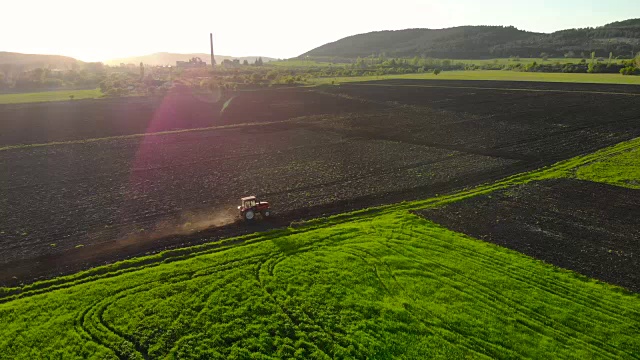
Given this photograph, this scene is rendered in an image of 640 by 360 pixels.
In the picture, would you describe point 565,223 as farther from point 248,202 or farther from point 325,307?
point 248,202

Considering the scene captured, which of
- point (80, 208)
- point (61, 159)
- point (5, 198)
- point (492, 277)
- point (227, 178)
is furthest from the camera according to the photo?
point (61, 159)

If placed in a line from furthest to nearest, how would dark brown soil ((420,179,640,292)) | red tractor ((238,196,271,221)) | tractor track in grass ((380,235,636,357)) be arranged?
red tractor ((238,196,271,221)) < dark brown soil ((420,179,640,292)) < tractor track in grass ((380,235,636,357))

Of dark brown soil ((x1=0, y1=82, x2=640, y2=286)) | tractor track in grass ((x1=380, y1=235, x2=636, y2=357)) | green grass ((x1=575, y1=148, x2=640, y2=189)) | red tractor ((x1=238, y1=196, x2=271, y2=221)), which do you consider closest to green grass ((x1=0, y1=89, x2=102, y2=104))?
dark brown soil ((x1=0, y1=82, x2=640, y2=286))

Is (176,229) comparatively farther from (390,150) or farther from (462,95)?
(462,95)

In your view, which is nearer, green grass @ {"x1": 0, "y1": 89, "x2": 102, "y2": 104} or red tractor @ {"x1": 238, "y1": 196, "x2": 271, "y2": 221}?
red tractor @ {"x1": 238, "y1": 196, "x2": 271, "y2": 221}

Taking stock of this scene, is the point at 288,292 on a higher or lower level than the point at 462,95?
lower

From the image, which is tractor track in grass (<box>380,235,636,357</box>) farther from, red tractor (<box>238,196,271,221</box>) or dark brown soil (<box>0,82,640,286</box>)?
dark brown soil (<box>0,82,640,286</box>)

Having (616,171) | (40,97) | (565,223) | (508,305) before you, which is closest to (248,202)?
(508,305)

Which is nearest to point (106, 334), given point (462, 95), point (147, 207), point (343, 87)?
point (147, 207)
